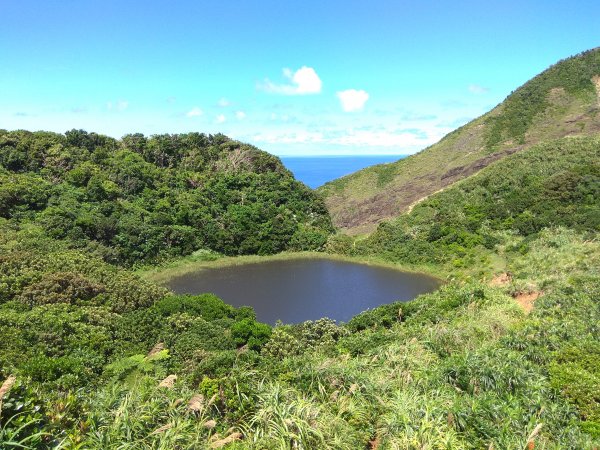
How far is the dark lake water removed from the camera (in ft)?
86.1

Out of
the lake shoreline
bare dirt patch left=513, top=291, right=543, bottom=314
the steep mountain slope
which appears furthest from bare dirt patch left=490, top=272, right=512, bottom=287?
the steep mountain slope

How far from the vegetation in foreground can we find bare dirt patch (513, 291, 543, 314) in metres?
0.26

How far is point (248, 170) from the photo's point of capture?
52875 millimetres

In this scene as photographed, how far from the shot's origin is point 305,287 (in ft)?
103

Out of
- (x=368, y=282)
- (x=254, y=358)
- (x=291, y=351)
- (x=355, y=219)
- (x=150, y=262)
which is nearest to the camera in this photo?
(x=254, y=358)

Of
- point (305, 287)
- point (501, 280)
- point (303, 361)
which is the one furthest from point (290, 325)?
point (501, 280)

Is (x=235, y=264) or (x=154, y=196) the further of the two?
(x=154, y=196)

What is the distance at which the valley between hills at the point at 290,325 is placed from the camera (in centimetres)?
787

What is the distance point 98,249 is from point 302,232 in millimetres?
21184

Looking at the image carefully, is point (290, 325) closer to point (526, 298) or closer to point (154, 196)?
point (526, 298)

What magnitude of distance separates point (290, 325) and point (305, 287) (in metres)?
10.0

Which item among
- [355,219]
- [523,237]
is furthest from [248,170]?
[523,237]

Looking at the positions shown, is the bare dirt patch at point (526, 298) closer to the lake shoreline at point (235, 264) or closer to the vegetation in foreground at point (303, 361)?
the vegetation in foreground at point (303, 361)

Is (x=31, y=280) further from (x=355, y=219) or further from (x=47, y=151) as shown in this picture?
(x=355, y=219)
